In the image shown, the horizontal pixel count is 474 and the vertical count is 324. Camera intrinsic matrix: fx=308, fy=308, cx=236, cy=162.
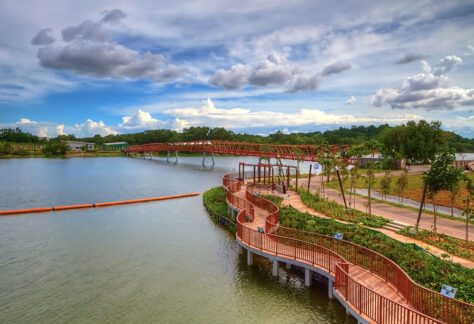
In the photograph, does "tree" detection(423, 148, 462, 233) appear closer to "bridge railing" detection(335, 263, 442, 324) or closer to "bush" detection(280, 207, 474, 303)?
"bush" detection(280, 207, 474, 303)

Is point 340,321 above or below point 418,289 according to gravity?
below

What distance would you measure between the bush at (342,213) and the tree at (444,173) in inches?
140

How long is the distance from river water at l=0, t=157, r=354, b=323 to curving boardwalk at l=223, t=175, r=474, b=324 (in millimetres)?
1514

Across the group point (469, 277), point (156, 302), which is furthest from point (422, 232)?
point (156, 302)

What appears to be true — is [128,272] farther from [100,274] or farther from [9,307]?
[9,307]

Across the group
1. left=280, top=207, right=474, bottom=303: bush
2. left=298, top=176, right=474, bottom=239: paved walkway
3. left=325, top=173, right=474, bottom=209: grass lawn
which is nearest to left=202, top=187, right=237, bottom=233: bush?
left=280, top=207, right=474, bottom=303: bush

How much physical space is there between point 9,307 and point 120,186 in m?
38.0

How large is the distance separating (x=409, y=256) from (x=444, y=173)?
25.7 feet

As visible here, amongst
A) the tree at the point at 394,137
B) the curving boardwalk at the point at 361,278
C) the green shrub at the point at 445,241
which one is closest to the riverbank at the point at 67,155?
the tree at the point at 394,137

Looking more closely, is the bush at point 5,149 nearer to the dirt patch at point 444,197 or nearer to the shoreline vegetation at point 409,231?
the shoreline vegetation at point 409,231

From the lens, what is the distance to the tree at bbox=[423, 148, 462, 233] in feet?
62.5

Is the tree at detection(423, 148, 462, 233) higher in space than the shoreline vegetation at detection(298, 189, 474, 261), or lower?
higher

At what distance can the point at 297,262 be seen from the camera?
49.2 ft

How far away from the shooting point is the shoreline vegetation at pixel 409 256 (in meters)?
12.2
